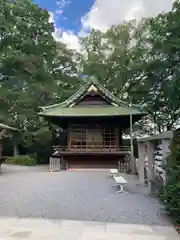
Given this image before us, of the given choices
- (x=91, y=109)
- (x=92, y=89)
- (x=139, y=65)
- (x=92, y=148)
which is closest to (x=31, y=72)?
(x=92, y=89)

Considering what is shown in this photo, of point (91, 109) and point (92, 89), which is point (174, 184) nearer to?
point (91, 109)

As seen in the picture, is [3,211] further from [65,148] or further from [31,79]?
[31,79]

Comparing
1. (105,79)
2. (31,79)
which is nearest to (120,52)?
(105,79)

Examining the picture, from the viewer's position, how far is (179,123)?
72.8ft

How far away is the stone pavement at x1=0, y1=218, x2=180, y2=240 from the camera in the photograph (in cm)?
351

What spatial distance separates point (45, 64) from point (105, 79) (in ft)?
21.5

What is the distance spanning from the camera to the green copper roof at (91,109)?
14.3m

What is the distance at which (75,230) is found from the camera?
3803 mm

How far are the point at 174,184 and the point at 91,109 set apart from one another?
11.6 metres

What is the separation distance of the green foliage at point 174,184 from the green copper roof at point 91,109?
9.54m

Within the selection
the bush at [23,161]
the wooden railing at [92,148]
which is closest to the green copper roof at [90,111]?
the wooden railing at [92,148]

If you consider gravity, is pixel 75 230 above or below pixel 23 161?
below

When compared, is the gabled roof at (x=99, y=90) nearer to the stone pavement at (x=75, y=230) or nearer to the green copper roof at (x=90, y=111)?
the green copper roof at (x=90, y=111)

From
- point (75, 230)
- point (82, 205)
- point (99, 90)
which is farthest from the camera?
point (99, 90)
